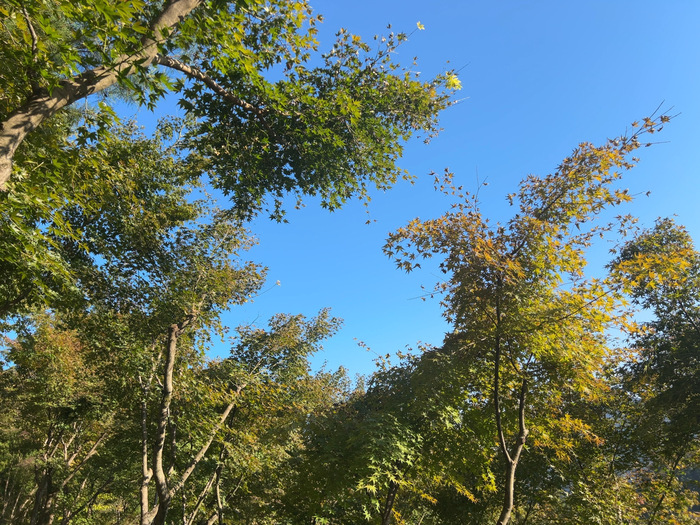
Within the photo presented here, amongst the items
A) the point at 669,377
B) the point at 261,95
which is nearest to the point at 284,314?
the point at 261,95

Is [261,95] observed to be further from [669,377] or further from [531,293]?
[669,377]

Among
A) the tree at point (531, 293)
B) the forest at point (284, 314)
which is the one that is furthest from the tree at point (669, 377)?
the tree at point (531, 293)

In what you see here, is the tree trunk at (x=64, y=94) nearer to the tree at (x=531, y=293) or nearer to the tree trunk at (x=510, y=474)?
the tree at (x=531, y=293)

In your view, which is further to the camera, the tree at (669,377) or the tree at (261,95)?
the tree at (669,377)

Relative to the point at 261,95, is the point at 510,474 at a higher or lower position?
lower

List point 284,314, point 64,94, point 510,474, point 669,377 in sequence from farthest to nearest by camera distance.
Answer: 1. point 284,314
2. point 669,377
3. point 510,474
4. point 64,94

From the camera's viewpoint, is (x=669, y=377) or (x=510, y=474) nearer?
(x=510, y=474)

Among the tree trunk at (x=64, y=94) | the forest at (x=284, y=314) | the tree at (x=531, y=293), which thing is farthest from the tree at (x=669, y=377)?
the tree trunk at (x=64, y=94)

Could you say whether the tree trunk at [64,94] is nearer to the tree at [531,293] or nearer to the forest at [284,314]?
the forest at [284,314]

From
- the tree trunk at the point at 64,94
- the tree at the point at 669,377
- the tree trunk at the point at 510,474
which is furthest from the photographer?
the tree at the point at 669,377

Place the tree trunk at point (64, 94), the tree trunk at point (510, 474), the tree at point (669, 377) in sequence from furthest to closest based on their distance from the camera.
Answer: the tree at point (669, 377) → the tree trunk at point (510, 474) → the tree trunk at point (64, 94)

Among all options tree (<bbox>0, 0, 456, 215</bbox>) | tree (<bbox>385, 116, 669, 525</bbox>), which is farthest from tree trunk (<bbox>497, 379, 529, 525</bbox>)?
tree (<bbox>0, 0, 456, 215</bbox>)

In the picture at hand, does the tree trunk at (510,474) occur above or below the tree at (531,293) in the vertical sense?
below

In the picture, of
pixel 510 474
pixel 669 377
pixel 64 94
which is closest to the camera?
pixel 64 94
